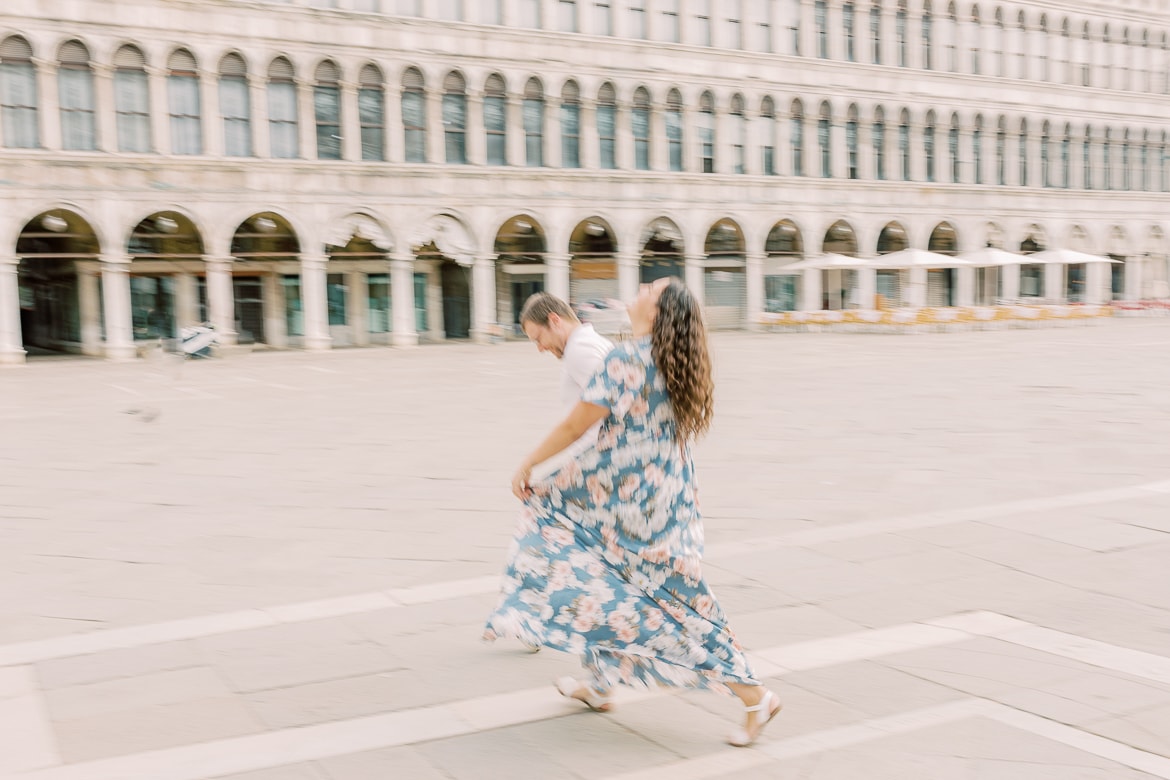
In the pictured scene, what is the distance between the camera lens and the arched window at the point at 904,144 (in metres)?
44.3

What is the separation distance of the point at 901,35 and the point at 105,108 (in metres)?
29.0

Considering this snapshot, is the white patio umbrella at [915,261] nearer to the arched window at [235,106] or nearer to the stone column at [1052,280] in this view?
the stone column at [1052,280]

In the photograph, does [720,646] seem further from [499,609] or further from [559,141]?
[559,141]

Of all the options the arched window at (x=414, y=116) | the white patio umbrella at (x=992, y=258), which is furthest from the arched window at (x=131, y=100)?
the white patio umbrella at (x=992, y=258)

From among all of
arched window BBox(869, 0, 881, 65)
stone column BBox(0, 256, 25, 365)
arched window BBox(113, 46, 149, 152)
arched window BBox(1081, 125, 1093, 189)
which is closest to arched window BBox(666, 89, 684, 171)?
arched window BBox(869, 0, 881, 65)

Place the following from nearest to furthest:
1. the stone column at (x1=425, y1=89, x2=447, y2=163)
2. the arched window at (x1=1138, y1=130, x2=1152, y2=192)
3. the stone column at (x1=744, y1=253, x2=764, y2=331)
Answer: the stone column at (x1=425, y1=89, x2=447, y2=163), the stone column at (x1=744, y1=253, x2=764, y2=331), the arched window at (x1=1138, y1=130, x2=1152, y2=192)

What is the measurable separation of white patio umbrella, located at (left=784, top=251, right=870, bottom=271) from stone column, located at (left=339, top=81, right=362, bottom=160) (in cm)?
1580

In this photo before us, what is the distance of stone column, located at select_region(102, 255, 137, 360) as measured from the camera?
3020cm

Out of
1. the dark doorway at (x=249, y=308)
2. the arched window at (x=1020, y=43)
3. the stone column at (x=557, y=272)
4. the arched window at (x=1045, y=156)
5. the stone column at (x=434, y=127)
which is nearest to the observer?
the dark doorway at (x=249, y=308)

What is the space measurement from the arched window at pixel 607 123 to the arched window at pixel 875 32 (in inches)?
463

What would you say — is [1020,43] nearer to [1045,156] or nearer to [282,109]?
[1045,156]

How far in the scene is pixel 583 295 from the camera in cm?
3925

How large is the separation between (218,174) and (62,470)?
74.4 ft

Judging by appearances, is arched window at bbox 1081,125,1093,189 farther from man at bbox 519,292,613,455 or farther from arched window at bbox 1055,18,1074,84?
man at bbox 519,292,613,455
